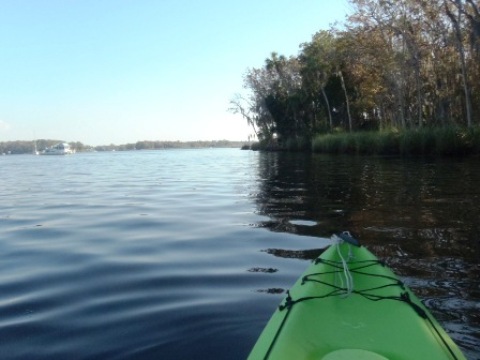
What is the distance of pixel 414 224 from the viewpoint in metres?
7.90

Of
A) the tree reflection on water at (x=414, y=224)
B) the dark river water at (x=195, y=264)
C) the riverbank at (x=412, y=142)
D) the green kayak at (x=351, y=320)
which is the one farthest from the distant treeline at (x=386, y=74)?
the green kayak at (x=351, y=320)

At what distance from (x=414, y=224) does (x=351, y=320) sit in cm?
A: 537

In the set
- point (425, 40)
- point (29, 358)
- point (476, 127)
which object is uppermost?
point (425, 40)

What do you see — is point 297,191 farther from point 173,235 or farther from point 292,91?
point 292,91

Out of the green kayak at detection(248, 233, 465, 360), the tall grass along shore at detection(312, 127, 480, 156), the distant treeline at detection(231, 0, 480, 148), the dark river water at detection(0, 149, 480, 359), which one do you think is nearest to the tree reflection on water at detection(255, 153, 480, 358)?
the dark river water at detection(0, 149, 480, 359)

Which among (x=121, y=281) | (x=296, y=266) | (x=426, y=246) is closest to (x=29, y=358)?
(x=121, y=281)

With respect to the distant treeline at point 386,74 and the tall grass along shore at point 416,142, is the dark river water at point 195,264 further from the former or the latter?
the distant treeline at point 386,74

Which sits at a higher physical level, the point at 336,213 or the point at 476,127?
the point at 476,127

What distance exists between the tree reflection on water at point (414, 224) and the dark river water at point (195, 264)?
0.02m

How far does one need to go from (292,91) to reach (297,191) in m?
48.7

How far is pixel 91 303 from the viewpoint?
15.1ft

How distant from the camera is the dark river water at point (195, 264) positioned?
3799mm

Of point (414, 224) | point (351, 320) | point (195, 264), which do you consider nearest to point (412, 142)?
point (414, 224)

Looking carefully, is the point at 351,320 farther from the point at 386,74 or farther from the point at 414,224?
the point at 386,74
